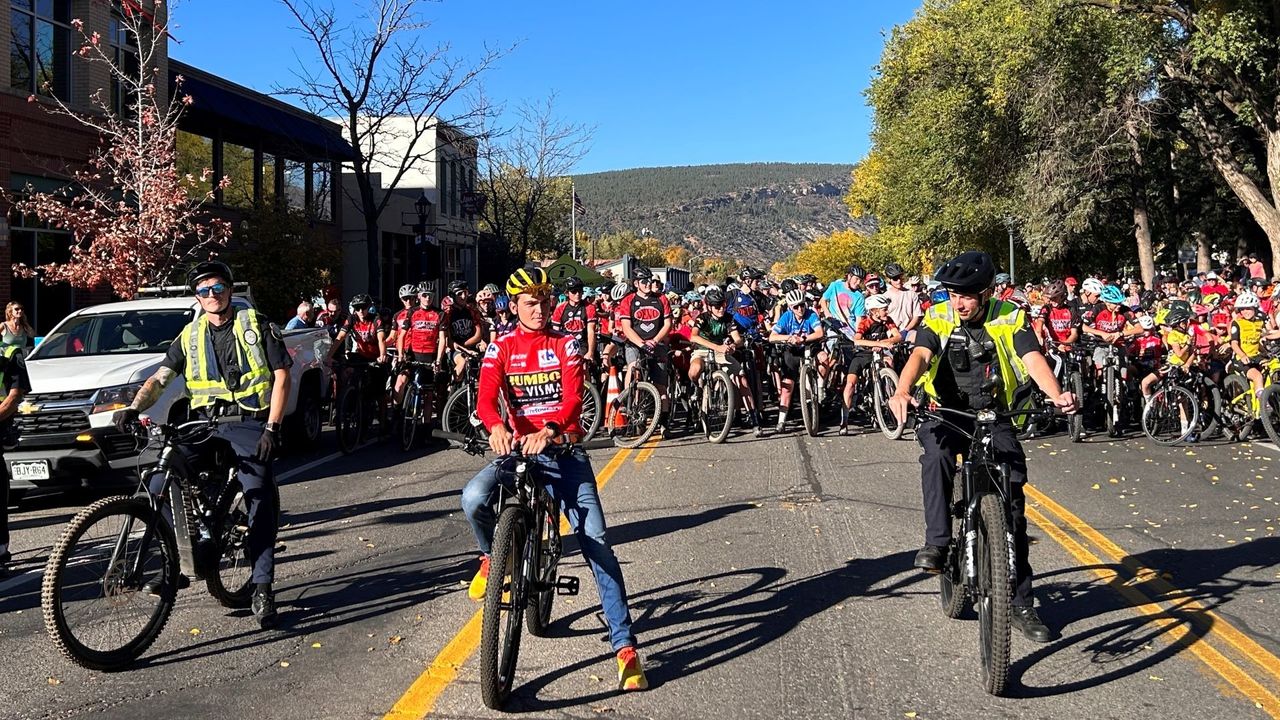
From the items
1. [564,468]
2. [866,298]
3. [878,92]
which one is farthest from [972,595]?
[878,92]

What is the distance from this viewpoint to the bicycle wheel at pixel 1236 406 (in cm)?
1393

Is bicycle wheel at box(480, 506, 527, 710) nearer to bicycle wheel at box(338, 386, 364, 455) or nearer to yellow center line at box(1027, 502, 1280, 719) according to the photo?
yellow center line at box(1027, 502, 1280, 719)

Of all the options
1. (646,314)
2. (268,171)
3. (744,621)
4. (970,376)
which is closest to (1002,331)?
(970,376)

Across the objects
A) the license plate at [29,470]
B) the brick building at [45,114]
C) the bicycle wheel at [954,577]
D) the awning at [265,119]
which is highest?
the awning at [265,119]

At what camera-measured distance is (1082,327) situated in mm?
15586

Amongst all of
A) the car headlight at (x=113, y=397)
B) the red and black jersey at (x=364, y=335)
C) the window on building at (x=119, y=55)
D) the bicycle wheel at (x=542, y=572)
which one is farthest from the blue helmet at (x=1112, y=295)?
the window on building at (x=119, y=55)

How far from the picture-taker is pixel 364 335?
15531mm

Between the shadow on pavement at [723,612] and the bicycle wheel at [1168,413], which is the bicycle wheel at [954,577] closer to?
the shadow on pavement at [723,612]

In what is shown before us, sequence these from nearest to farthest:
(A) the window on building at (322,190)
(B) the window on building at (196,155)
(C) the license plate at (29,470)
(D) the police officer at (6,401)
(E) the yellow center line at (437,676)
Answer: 1. (E) the yellow center line at (437,676)
2. (D) the police officer at (6,401)
3. (C) the license plate at (29,470)
4. (B) the window on building at (196,155)
5. (A) the window on building at (322,190)

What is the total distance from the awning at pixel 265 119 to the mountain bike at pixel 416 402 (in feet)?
46.5

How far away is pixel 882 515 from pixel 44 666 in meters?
6.03

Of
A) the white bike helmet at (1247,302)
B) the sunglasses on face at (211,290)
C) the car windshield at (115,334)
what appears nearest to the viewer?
the sunglasses on face at (211,290)

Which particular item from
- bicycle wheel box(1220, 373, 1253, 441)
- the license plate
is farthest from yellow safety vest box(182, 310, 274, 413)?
bicycle wheel box(1220, 373, 1253, 441)

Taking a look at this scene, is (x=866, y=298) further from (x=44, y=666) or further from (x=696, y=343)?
(x=44, y=666)
